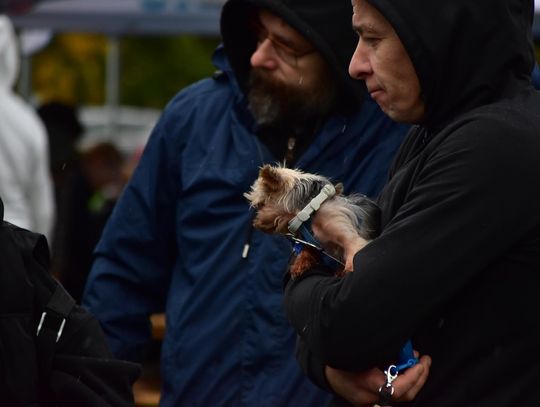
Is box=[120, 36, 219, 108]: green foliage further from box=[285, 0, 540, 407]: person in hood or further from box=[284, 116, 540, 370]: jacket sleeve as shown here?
box=[284, 116, 540, 370]: jacket sleeve

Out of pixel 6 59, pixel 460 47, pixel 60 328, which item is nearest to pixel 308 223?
pixel 460 47

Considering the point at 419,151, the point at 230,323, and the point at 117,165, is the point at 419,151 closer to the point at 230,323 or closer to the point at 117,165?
the point at 230,323

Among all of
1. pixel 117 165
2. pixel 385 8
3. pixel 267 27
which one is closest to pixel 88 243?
pixel 117 165

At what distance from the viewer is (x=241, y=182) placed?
4375 mm

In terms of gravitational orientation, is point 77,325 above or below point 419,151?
below

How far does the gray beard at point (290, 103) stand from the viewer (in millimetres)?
4359

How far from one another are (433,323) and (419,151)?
0.41m

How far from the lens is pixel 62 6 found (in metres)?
12.4

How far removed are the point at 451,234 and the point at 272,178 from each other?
18.2 inches

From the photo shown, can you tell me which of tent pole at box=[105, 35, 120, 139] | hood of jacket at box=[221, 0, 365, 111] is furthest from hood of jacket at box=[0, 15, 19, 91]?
tent pole at box=[105, 35, 120, 139]

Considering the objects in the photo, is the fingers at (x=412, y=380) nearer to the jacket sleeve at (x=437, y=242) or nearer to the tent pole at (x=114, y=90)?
the jacket sleeve at (x=437, y=242)

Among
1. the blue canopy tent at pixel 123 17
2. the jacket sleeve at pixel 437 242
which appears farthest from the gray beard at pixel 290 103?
Result: the blue canopy tent at pixel 123 17

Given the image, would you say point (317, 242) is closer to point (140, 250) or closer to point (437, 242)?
point (437, 242)

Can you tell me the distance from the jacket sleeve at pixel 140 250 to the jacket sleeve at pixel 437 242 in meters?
1.83
